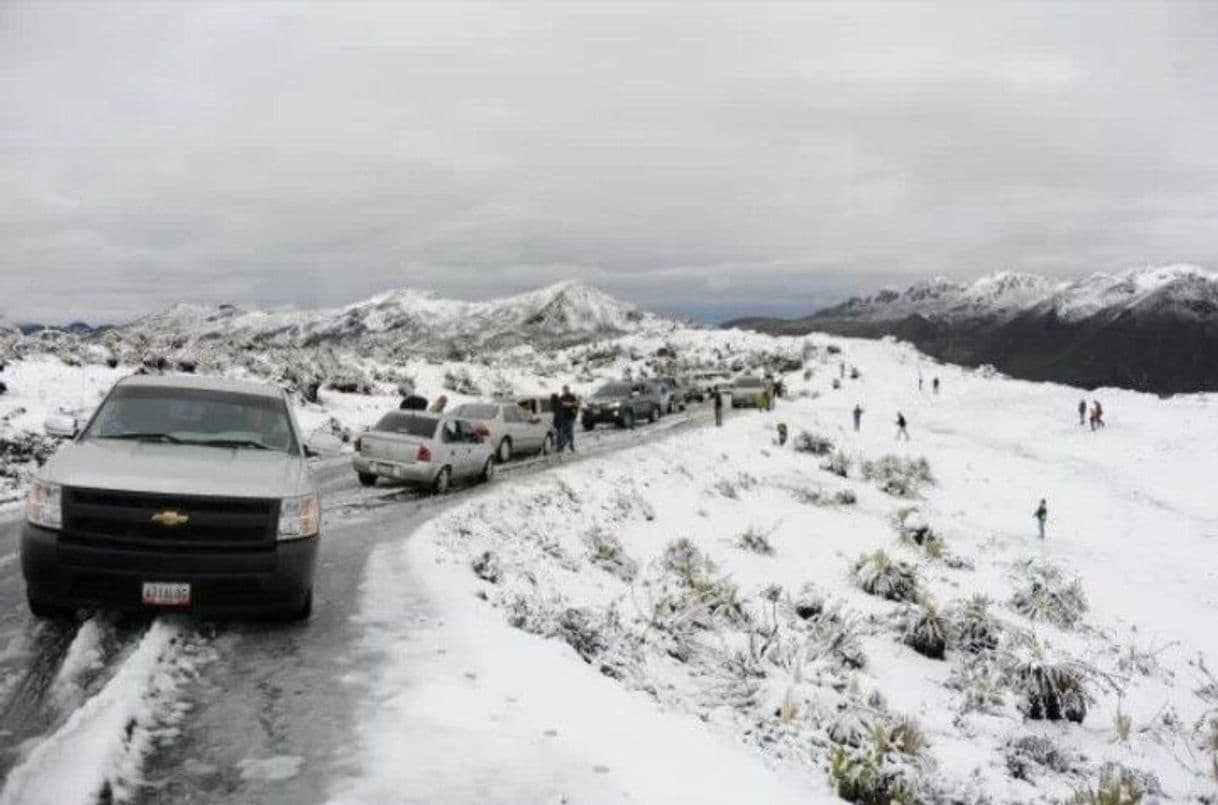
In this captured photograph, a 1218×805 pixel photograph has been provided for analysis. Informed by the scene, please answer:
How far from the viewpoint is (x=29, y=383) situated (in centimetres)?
2509

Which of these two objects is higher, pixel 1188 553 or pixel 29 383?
pixel 29 383

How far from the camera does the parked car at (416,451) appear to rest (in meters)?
17.1

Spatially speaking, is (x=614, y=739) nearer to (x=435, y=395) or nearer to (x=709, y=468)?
(x=709, y=468)

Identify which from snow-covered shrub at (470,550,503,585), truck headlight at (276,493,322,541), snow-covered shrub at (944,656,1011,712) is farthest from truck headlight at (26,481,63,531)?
snow-covered shrub at (944,656,1011,712)

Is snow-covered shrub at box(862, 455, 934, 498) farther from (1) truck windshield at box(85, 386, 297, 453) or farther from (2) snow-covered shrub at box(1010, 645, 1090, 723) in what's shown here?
(1) truck windshield at box(85, 386, 297, 453)

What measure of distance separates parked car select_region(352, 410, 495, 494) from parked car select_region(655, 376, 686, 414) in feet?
87.1

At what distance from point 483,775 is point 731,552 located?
39.2 feet

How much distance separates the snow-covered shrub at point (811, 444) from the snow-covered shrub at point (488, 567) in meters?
25.2

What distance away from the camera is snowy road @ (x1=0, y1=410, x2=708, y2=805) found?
4574 millimetres

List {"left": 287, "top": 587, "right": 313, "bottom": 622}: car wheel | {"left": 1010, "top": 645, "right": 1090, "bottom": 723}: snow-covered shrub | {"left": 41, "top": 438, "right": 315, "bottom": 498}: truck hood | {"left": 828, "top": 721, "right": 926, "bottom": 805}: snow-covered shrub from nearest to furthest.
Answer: {"left": 828, "top": 721, "right": 926, "bottom": 805}: snow-covered shrub, {"left": 41, "top": 438, "right": 315, "bottom": 498}: truck hood, {"left": 287, "top": 587, "right": 313, "bottom": 622}: car wheel, {"left": 1010, "top": 645, "right": 1090, "bottom": 723}: snow-covered shrub

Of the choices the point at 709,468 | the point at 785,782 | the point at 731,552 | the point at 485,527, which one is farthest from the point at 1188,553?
the point at 785,782

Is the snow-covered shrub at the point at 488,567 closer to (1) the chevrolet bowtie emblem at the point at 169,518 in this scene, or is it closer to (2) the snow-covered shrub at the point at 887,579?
(1) the chevrolet bowtie emblem at the point at 169,518

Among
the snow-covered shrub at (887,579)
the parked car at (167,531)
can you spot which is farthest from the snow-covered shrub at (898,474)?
the parked car at (167,531)

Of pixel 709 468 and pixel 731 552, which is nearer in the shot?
pixel 731 552
